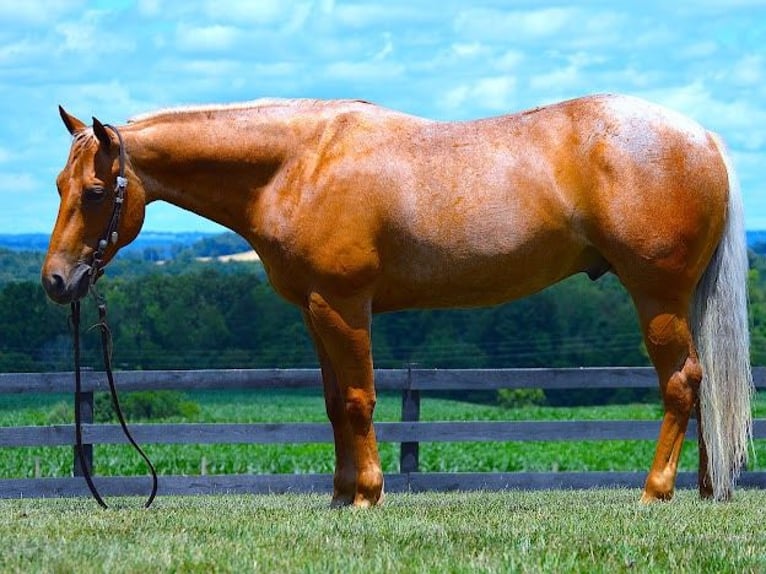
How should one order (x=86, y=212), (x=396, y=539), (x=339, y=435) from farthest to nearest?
(x=339, y=435), (x=86, y=212), (x=396, y=539)

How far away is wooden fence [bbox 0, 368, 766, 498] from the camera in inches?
464

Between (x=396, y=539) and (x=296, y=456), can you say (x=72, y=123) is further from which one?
(x=296, y=456)

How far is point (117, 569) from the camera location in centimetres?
490

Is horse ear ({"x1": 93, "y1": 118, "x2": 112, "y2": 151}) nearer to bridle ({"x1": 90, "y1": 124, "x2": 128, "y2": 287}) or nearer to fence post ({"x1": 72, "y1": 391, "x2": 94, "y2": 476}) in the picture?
bridle ({"x1": 90, "y1": 124, "x2": 128, "y2": 287})

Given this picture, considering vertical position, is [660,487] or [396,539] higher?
Answer: [660,487]

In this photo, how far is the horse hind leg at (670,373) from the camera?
24.4 ft

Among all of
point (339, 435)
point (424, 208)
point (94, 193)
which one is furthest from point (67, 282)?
point (424, 208)

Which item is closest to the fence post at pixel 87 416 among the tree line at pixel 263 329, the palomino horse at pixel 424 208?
the palomino horse at pixel 424 208

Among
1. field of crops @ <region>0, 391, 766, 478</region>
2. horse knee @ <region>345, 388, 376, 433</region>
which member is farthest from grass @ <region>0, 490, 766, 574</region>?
field of crops @ <region>0, 391, 766, 478</region>

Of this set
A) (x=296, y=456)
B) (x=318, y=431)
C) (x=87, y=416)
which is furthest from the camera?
(x=296, y=456)

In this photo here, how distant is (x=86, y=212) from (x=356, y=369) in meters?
1.64

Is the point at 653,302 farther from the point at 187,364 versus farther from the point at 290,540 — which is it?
the point at 187,364

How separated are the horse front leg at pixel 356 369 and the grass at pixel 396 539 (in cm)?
27

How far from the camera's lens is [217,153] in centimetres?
743
